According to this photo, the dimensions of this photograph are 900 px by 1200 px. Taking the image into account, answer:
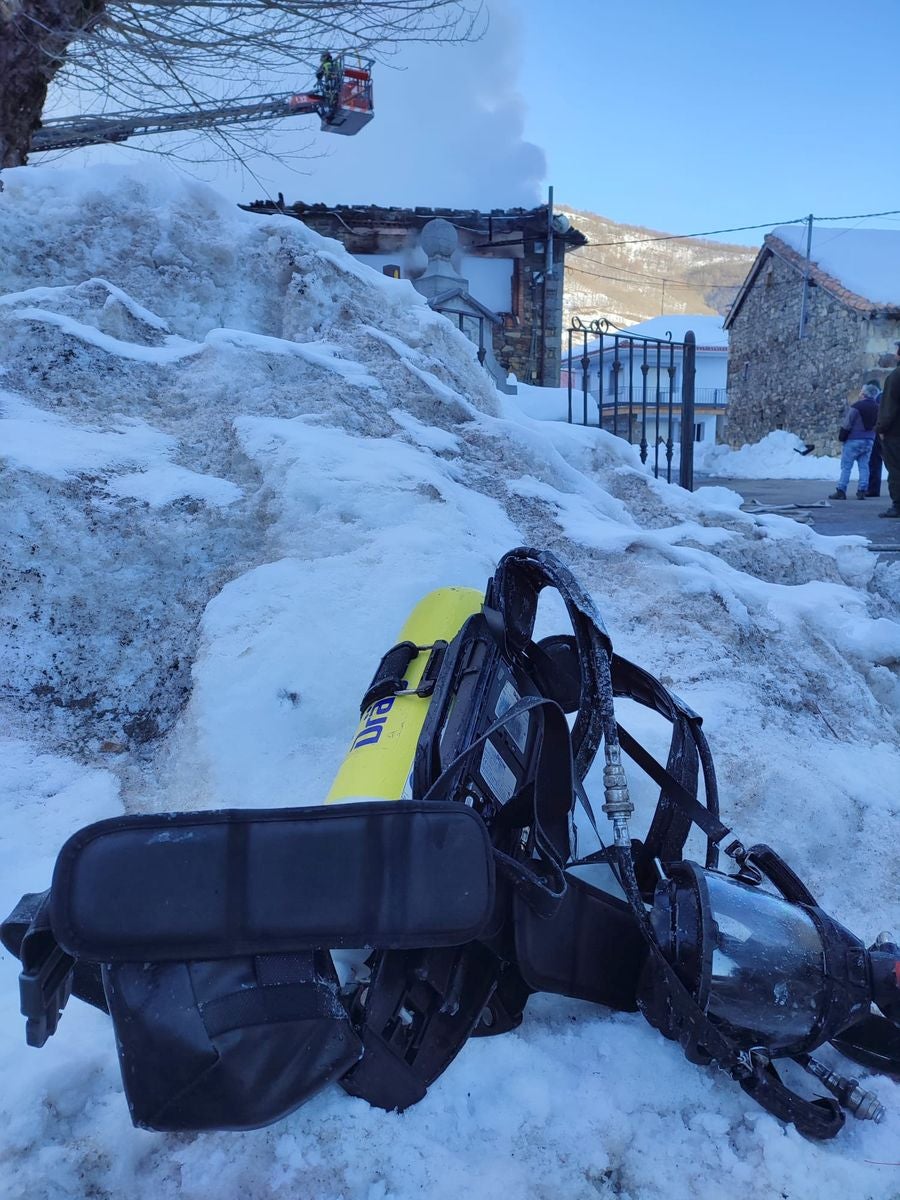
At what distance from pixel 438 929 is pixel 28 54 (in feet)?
16.9

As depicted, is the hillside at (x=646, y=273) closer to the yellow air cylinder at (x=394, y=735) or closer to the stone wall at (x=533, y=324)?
the stone wall at (x=533, y=324)

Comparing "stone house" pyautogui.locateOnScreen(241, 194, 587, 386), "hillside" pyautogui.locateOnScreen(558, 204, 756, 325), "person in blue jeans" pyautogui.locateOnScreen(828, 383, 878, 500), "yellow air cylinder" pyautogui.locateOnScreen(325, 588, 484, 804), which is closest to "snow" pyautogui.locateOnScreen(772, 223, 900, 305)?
"stone house" pyautogui.locateOnScreen(241, 194, 587, 386)

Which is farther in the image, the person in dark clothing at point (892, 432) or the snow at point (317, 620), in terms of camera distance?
the person in dark clothing at point (892, 432)

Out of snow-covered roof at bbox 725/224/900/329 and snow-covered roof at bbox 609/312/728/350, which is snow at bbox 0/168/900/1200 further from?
snow-covered roof at bbox 609/312/728/350

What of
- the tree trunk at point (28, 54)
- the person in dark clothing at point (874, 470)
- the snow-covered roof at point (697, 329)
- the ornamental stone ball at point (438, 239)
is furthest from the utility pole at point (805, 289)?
the tree trunk at point (28, 54)

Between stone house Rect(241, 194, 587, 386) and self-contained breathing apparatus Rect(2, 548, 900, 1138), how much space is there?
16.9 metres

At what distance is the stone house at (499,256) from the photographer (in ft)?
60.2

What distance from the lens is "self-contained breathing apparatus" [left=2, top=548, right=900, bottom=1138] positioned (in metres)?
1.10

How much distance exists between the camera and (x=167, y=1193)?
1242 mm

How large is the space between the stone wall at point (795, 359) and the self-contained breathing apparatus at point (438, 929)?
1952 centimetres

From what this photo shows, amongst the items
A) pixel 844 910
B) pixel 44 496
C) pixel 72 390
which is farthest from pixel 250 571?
pixel 844 910

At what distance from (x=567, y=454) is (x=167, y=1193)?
453 centimetres

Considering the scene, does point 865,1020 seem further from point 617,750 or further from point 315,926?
point 315,926

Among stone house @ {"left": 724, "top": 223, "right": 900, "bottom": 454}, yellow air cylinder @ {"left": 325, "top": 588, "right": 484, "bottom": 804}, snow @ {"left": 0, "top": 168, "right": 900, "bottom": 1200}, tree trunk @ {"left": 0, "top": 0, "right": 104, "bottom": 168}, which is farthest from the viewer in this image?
stone house @ {"left": 724, "top": 223, "right": 900, "bottom": 454}
